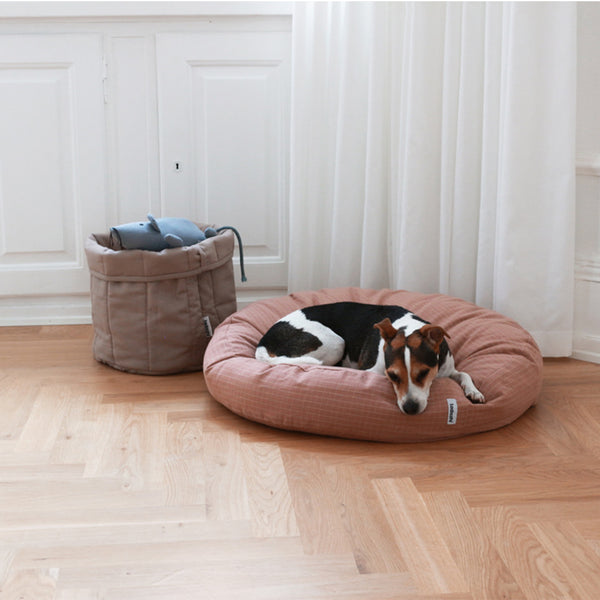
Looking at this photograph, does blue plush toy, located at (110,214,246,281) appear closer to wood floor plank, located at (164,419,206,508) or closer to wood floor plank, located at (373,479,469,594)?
wood floor plank, located at (164,419,206,508)

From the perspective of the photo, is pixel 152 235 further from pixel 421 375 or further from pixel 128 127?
pixel 421 375

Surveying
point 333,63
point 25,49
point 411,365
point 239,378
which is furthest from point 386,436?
point 25,49

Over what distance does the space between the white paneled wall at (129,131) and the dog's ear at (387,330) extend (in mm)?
1238

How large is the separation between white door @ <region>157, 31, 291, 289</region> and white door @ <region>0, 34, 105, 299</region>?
283mm

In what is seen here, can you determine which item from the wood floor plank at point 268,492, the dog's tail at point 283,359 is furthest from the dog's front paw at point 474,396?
the wood floor plank at point 268,492

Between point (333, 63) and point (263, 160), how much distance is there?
0.49m

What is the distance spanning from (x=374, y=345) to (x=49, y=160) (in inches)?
65.5

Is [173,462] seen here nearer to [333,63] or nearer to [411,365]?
[411,365]

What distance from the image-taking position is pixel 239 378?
248cm

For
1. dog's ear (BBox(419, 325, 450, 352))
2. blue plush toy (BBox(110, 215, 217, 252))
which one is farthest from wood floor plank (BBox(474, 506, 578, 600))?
blue plush toy (BBox(110, 215, 217, 252))

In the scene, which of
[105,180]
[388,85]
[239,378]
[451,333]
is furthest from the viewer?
[105,180]

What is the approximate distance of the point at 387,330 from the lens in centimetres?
240

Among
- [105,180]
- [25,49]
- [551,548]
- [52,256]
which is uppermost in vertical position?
[25,49]

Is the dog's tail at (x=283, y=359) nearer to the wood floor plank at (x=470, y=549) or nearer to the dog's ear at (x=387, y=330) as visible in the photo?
the dog's ear at (x=387, y=330)
